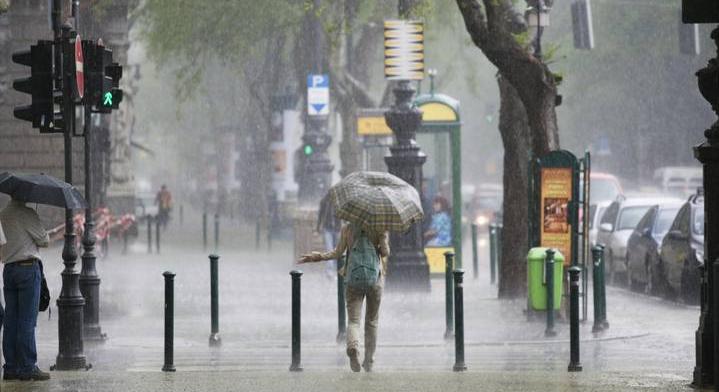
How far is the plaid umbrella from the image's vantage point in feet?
51.4

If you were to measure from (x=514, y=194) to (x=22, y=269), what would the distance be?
12884mm

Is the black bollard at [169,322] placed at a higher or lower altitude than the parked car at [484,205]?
lower

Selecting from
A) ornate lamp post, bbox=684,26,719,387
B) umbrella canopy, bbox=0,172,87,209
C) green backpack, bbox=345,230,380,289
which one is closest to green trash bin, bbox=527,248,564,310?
green backpack, bbox=345,230,380,289

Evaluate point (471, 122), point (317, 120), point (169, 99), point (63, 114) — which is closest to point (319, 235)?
point (317, 120)

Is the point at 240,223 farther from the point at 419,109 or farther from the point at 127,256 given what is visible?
the point at 419,109

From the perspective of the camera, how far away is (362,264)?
→ 619 inches

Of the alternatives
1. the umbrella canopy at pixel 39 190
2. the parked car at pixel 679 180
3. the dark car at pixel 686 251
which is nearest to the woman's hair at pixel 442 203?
the dark car at pixel 686 251

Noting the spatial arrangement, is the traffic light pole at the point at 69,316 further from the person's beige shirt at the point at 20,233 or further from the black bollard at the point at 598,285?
the black bollard at the point at 598,285

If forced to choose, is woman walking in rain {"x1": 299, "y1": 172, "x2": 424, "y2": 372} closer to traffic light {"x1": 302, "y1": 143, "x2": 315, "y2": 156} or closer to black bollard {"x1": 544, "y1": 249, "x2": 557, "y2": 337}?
black bollard {"x1": 544, "y1": 249, "x2": 557, "y2": 337}

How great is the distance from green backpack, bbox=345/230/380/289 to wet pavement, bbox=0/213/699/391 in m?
0.80

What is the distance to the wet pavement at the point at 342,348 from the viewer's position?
14.3 meters

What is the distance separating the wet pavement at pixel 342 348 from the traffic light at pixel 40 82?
2.36 m

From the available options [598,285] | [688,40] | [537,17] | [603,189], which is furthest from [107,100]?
[603,189]

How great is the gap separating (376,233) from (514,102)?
11.2 metres
